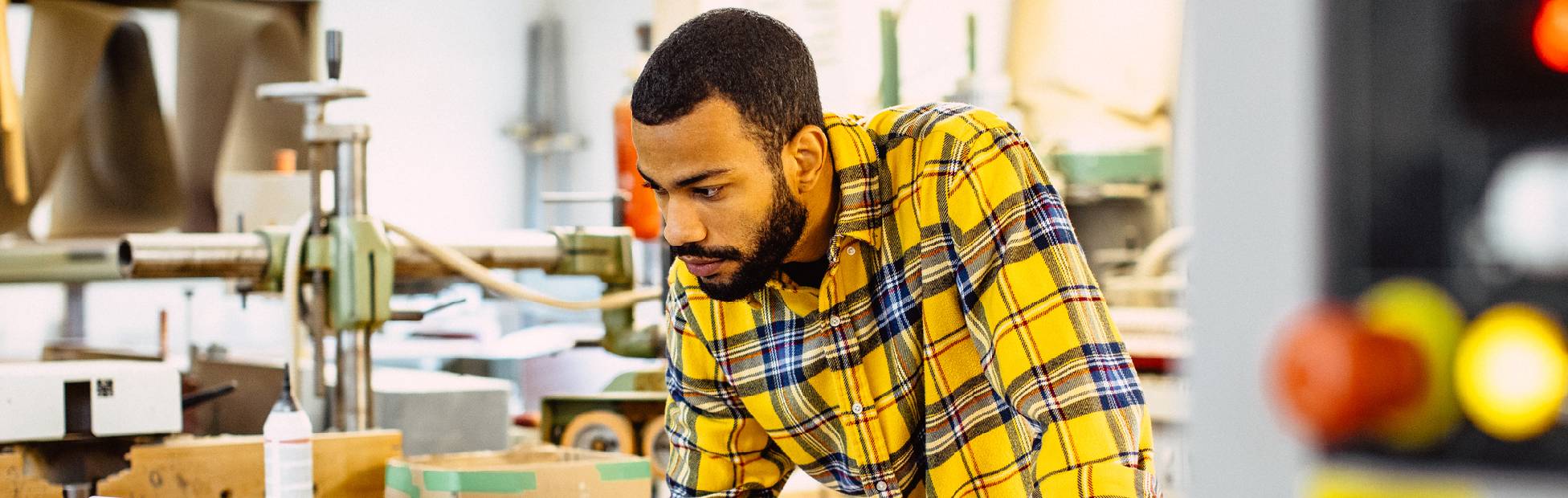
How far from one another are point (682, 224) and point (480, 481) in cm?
58

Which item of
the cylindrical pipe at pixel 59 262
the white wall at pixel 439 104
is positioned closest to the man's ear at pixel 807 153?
the cylindrical pipe at pixel 59 262

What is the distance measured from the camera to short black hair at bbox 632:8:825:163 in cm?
117

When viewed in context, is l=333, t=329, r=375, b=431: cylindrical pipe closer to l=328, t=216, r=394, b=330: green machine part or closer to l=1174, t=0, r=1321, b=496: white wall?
l=328, t=216, r=394, b=330: green machine part

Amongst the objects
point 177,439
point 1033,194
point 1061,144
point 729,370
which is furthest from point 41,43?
point 1033,194

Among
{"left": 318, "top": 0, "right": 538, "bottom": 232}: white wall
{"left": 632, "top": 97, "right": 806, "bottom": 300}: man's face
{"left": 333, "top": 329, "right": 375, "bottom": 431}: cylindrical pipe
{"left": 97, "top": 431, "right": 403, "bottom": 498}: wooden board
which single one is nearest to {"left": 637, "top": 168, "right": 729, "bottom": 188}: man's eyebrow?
{"left": 632, "top": 97, "right": 806, "bottom": 300}: man's face

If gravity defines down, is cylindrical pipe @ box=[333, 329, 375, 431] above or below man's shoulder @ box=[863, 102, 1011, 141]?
below

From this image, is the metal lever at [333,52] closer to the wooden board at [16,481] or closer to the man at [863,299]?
the wooden board at [16,481]

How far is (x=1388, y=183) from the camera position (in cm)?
22

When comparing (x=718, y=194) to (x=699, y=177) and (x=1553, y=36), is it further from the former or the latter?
(x=1553, y=36)

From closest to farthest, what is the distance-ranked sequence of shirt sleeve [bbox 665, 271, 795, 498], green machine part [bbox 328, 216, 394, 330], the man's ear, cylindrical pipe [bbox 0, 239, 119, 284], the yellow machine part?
1. the man's ear
2. shirt sleeve [bbox 665, 271, 795, 498]
3. green machine part [bbox 328, 216, 394, 330]
4. the yellow machine part
5. cylindrical pipe [bbox 0, 239, 119, 284]

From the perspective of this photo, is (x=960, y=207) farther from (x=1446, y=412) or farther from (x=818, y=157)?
(x=1446, y=412)

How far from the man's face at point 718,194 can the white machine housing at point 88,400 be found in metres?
0.80

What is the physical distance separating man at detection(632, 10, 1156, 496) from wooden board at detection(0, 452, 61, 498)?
73 centimetres

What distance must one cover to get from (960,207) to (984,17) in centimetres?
272
